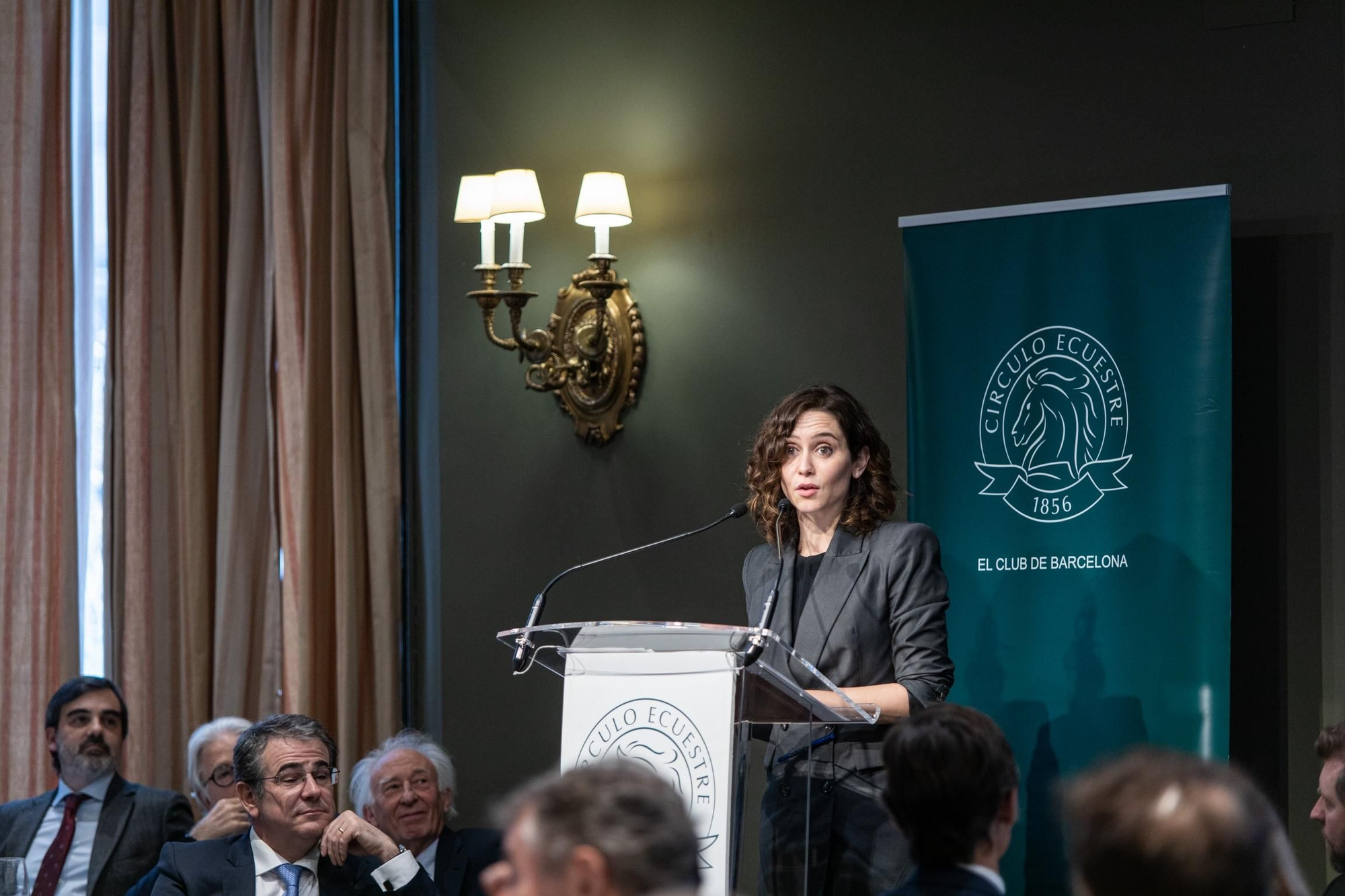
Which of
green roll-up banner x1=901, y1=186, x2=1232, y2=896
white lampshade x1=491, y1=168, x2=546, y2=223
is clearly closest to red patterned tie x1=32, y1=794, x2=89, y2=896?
white lampshade x1=491, y1=168, x2=546, y2=223

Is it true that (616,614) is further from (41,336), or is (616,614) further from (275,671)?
(41,336)

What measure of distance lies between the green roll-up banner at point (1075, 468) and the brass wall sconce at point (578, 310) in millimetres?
1050

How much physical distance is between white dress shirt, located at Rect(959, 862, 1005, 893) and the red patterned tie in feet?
11.2

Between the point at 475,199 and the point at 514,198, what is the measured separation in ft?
0.55

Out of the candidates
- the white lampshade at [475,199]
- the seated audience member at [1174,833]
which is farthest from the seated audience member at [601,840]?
the white lampshade at [475,199]

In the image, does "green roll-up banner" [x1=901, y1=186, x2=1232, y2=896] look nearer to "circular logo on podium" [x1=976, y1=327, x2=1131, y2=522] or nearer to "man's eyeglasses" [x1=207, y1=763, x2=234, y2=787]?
"circular logo on podium" [x1=976, y1=327, x2=1131, y2=522]

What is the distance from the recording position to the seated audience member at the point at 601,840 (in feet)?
5.36

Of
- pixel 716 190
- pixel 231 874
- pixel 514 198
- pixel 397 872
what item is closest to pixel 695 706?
pixel 397 872

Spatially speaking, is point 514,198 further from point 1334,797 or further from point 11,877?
point 1334,797

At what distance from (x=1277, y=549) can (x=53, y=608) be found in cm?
415

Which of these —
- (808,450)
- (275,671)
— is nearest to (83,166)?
(275,671)

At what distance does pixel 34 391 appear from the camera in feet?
18.8

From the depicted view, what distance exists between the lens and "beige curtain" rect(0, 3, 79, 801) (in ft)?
18.5

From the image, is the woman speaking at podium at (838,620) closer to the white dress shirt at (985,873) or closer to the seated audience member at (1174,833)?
the white dress shirt at (985,873)
